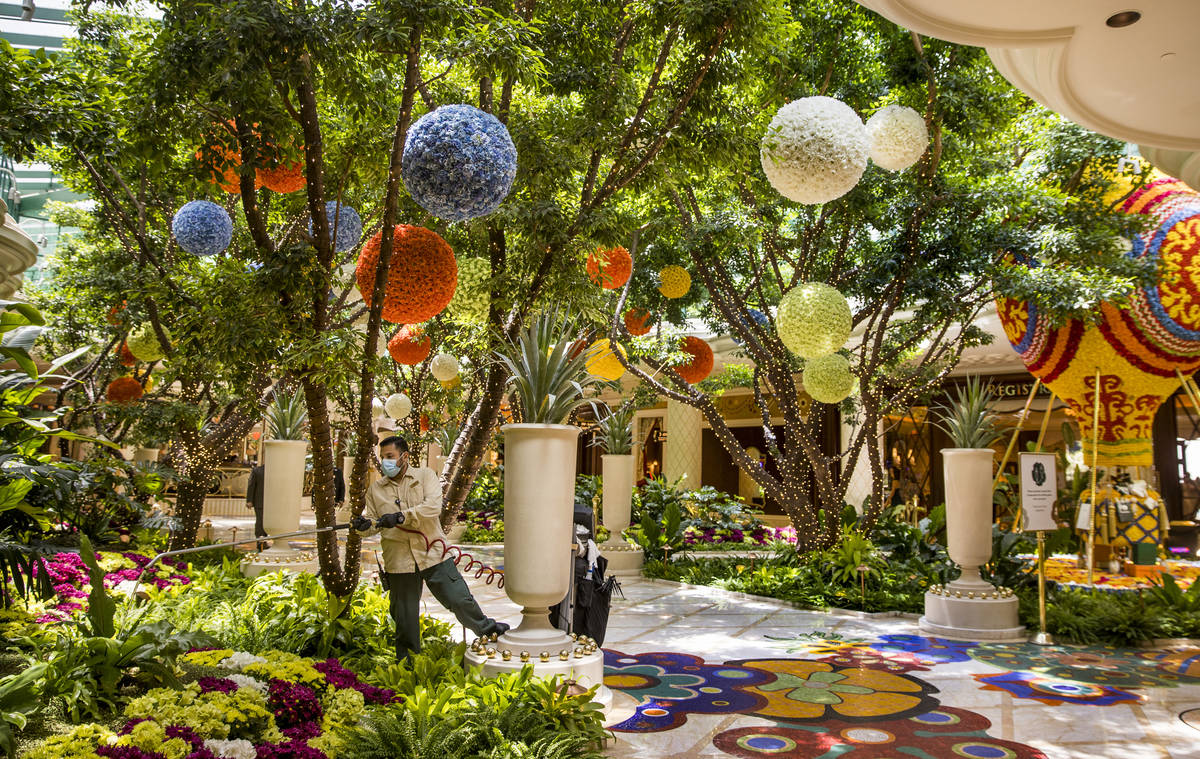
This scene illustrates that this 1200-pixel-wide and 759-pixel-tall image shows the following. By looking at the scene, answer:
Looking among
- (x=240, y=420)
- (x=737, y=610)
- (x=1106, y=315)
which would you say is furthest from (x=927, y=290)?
(x=240, y=420)

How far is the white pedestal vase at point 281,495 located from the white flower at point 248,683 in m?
4.48

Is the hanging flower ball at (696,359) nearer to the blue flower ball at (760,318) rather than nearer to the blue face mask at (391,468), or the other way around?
the blue flower ball at (760,318)

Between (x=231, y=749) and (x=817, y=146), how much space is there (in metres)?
4.02

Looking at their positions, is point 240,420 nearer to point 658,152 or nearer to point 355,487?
point 355,487

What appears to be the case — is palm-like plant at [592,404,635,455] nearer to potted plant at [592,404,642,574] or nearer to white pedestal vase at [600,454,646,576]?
potted plant at [592,404,642,574]

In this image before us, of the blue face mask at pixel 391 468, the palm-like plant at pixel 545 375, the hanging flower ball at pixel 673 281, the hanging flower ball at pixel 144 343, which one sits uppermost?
the hanging flower ball at pixel 673 281

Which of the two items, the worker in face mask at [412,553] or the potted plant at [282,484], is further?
the potted plant at [282,484]

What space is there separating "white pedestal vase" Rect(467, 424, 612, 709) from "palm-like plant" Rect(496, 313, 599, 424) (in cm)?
21

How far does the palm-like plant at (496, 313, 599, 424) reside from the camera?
4305 millimetres

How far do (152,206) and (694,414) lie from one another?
45.6 ft

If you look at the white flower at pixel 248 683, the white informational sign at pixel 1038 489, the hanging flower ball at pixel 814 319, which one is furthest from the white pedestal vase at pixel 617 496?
the white flower at pixel 248 683

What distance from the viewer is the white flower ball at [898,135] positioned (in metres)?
5.29

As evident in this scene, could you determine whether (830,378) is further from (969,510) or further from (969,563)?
(969,563)

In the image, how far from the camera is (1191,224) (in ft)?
24.2
